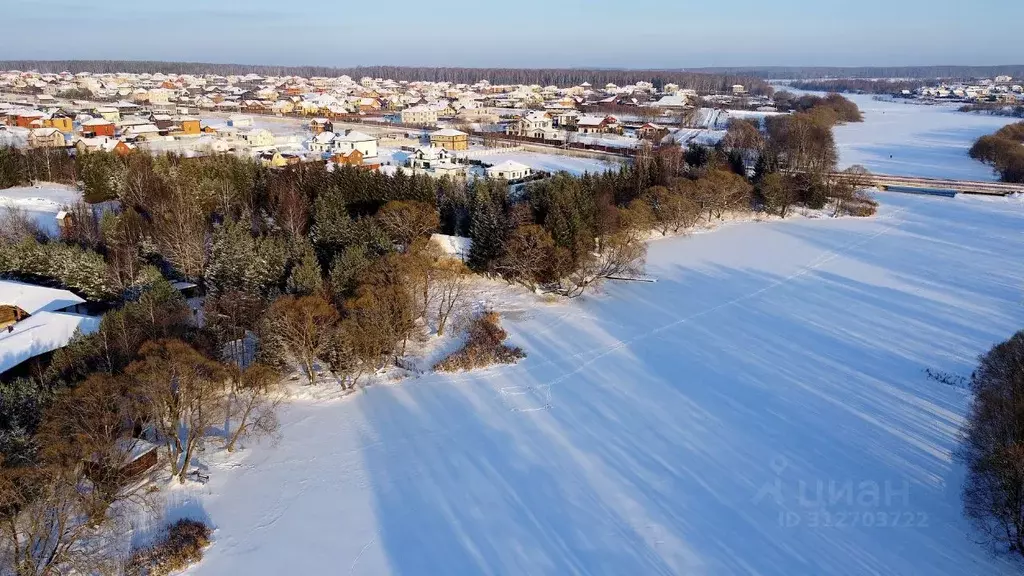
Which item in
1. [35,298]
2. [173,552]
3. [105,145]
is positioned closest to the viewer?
[173,552]

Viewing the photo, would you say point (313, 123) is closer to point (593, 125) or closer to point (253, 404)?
point (593, 125)

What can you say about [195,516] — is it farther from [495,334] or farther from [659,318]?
[659,318]

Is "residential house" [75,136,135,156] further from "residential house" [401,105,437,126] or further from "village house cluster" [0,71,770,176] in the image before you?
"residential house" [401,105,437,126]

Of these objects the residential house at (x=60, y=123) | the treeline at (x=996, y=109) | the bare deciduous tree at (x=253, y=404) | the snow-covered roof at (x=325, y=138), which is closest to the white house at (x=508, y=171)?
the snow-covered roof at (x=325, y=138)

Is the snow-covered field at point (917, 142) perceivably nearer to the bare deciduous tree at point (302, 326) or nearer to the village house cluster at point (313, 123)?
the village house cluster at point (313, 123)

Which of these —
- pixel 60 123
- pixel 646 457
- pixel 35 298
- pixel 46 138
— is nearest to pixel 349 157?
pixel 46 138

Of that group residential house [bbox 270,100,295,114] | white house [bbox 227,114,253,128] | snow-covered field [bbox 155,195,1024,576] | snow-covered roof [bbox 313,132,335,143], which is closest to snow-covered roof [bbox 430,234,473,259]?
snow-covered field [bbox 155,195,1024,576]

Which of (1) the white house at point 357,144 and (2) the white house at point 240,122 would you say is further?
(2) the white house at point 240,122
